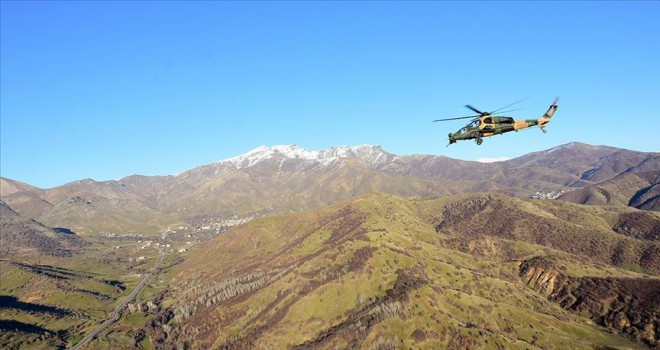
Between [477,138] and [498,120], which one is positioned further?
[477,138]

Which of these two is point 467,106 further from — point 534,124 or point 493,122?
point 534,124

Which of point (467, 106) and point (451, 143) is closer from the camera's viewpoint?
point (467, 106)

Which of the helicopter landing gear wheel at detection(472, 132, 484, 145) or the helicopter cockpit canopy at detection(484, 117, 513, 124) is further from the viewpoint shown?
the helicopter landing gear wheel at detection(472, 132, 484, 145)

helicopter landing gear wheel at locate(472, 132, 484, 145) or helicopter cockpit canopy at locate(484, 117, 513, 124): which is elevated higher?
helicopter cockpit canopy at locate(484, 117, 513, 124)

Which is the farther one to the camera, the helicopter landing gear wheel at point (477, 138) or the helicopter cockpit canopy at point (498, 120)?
the helicopter landing gear wheel at point (477, 138)

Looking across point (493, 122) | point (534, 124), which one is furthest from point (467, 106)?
point (534, 124)

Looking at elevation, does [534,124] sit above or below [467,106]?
below

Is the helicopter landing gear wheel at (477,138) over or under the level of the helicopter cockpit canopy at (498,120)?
under

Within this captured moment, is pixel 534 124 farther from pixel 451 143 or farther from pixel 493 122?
pixel 451 143

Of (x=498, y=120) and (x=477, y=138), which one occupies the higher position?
(x=498, y=120)
